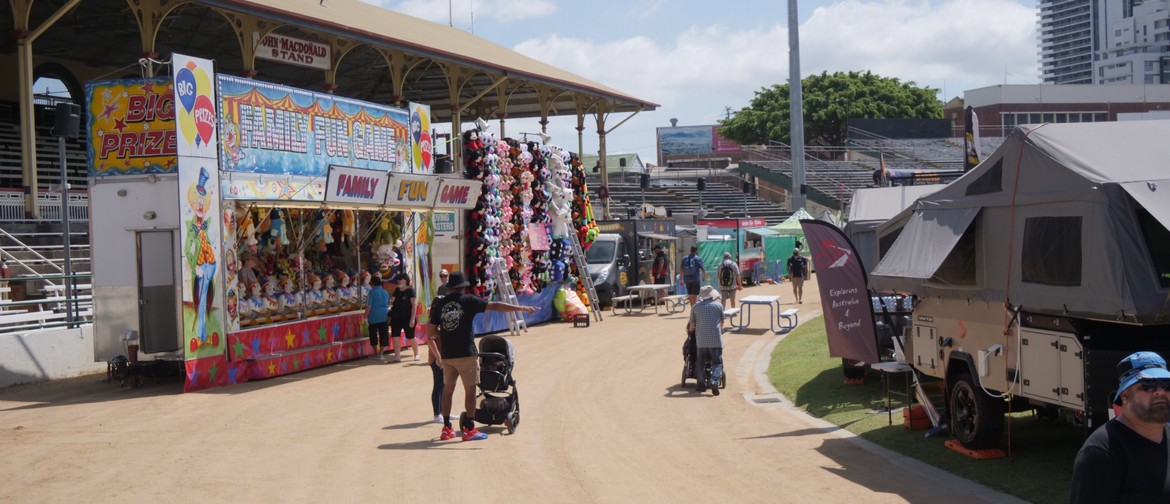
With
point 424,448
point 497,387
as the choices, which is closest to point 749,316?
point 497,387

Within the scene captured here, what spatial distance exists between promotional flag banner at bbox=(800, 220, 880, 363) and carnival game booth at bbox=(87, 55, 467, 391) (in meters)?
7.62

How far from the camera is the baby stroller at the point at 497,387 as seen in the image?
38.4 ft

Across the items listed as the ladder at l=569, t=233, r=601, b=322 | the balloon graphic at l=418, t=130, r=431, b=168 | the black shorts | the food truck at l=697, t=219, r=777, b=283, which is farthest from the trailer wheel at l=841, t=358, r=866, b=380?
the food truck at l=697, t=219, r=777, b=283

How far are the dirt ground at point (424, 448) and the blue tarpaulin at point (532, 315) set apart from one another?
6.57 meters

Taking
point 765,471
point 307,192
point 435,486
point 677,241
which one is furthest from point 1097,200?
point 677,241

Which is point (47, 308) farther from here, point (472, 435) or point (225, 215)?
point (472, 435)

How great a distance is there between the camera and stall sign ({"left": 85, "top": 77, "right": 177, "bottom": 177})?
1524 centimetres

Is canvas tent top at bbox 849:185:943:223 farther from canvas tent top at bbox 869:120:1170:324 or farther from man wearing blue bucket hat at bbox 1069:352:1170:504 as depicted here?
man wearing blue bucket hat at bbox 1069:352:1170:504

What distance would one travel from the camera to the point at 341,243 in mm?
19875

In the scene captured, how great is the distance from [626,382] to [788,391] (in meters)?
2.45

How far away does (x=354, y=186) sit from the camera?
17.6 meters

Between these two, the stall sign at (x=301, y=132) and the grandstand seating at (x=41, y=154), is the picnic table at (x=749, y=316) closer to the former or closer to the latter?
the stall sign at (x=301, y=132)

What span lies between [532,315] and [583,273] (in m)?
2.19

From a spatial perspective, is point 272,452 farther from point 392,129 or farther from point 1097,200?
point 392,129
